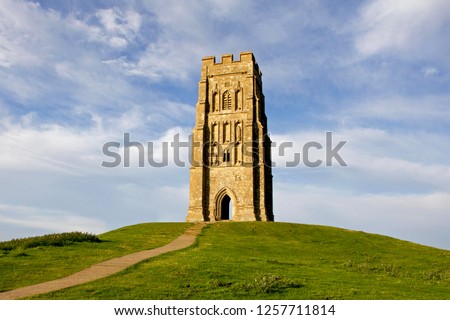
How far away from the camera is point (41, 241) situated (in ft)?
82.3

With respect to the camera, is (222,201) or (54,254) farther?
(222,201)

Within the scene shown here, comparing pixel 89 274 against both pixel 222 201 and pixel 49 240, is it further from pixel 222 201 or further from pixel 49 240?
pixel 222 201

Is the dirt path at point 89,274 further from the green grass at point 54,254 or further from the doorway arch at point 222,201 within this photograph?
the doorway arch at point 222,201

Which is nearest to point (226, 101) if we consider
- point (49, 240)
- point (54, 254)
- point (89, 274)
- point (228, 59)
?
point (228, 59)

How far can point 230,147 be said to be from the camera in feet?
162

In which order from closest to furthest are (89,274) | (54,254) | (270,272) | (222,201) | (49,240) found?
(89,274)
(270,272)
(54,254)
(49,240)
(222,201)

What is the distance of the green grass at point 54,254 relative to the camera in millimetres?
16022

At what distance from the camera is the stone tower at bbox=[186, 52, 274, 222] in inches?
1848

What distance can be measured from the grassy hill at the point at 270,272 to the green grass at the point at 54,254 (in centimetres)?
19

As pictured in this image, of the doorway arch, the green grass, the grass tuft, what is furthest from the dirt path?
the doorway arch

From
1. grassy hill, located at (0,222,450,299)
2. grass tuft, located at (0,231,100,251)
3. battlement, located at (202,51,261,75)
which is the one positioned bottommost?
grassy hill, located at (0,222,450,299)

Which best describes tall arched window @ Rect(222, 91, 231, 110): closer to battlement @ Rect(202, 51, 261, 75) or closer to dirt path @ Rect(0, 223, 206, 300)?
battlement @ Rect(202, 51, 261, 75)

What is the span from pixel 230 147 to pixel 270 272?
109 ft

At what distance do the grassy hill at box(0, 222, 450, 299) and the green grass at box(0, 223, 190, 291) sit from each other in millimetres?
188
